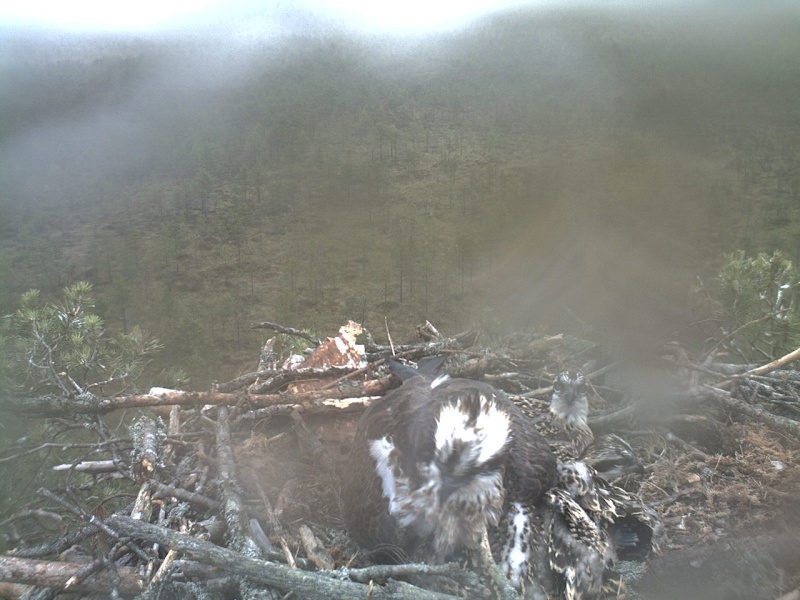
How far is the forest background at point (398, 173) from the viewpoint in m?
1.59

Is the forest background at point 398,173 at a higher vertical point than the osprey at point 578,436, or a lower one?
higher

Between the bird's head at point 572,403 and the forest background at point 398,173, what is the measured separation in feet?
1.02

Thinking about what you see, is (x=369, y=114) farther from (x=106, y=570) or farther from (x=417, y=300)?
(x=106, y=570)

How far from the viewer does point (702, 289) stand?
5.18 feet

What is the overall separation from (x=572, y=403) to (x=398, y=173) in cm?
113

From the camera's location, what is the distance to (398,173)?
6.59ft

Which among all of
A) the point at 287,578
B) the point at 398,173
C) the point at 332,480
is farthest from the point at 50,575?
the point at 398,173

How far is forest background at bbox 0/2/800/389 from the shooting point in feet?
5.22

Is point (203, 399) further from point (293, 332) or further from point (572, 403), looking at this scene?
point (572, 403)

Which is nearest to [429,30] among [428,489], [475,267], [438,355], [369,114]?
[369,114]

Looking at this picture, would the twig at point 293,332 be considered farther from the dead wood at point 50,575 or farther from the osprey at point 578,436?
the dead wood at point 50,575

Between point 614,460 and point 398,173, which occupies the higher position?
point 398,173

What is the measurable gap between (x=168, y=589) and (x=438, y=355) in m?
0.98

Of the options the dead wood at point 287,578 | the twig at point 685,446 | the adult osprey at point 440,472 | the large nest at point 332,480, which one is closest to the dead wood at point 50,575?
the large nest at point 332,480
